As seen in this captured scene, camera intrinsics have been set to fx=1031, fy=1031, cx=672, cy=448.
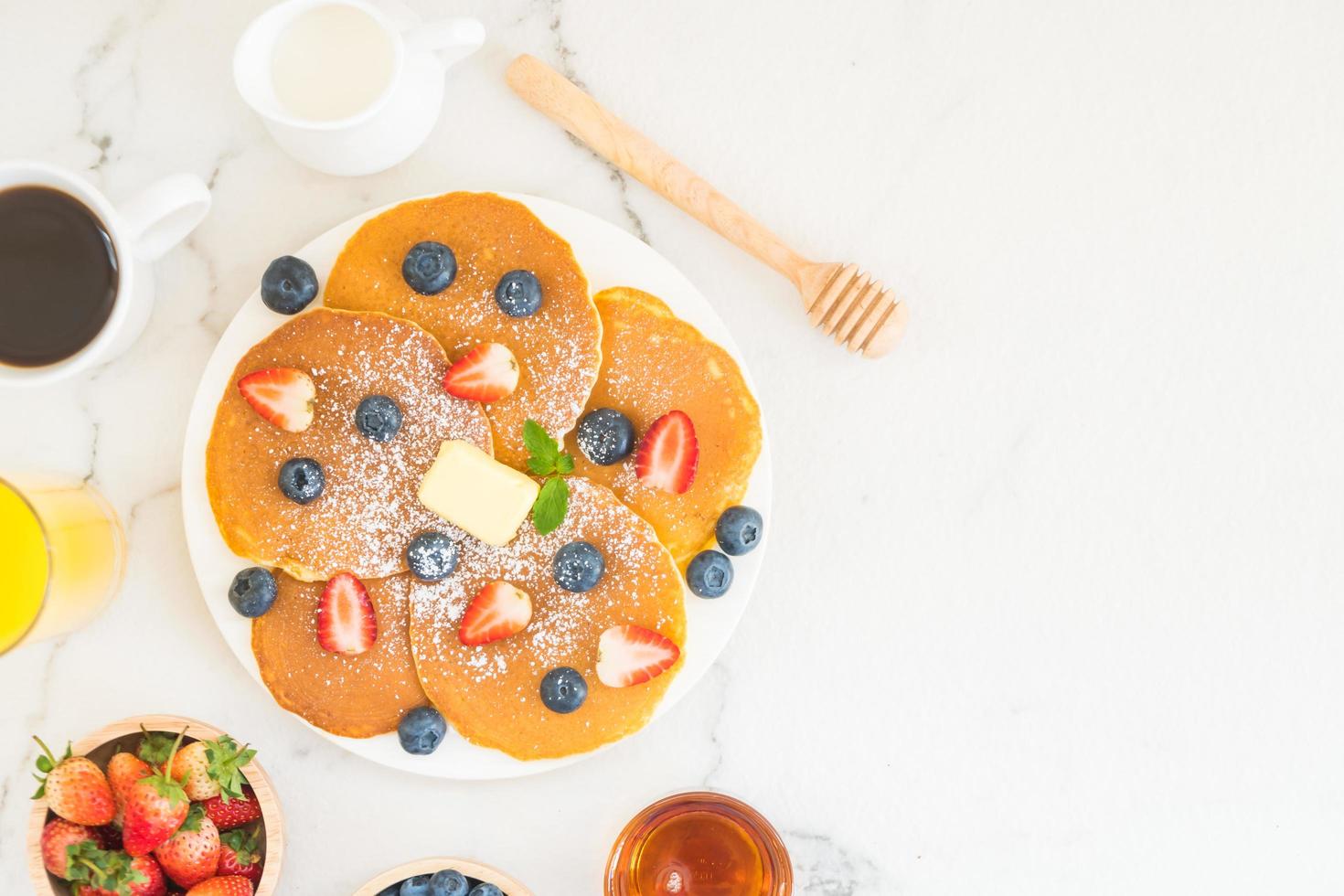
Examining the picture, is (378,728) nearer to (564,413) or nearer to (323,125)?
(564,413)

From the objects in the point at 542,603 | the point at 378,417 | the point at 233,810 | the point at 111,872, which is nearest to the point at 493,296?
the point at 378,417

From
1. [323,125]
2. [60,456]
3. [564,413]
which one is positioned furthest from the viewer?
[60,456]

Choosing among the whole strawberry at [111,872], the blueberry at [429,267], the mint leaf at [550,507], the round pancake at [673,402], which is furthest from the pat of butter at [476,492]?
the whole strawberry at [111,872]

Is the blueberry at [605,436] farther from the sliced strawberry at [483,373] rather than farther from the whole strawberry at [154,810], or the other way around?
the whole strawberry at [154,810]

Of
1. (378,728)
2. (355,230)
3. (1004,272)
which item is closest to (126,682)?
(378,728)

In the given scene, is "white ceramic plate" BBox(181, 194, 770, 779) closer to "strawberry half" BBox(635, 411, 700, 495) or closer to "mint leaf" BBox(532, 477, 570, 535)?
"strawberry half" BBox(635, 411, 700, 495)

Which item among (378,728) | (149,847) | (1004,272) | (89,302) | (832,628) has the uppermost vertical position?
(1004,272)

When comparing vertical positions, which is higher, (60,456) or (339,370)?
(339,370)
